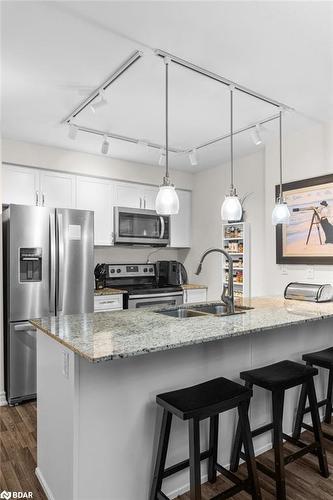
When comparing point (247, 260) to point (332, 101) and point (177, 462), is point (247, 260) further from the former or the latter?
point (177, 462)

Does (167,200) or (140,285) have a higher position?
(167,200)

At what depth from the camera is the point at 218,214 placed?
4520mm

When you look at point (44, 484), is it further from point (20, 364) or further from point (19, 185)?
point (19, 185)

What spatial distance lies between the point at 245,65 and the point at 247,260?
226cm

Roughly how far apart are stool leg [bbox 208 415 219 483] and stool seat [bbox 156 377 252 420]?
1.00ft

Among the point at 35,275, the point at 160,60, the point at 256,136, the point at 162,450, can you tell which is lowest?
the point at 162,450

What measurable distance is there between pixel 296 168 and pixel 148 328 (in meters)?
2.43

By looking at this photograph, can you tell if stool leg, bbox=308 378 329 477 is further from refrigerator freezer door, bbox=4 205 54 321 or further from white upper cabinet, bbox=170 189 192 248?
white upper cabinet, bbox=170 189 192 248

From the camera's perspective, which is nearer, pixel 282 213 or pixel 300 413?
pixel 300 413

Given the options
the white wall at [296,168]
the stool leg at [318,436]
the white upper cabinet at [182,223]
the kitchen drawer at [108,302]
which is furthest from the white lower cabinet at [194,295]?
the stool leg at [318,436]

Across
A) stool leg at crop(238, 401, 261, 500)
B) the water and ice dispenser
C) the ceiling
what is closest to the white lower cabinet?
the water and ice dispenser

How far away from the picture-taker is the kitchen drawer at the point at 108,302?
3.71m

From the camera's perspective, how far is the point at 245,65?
2207 mm

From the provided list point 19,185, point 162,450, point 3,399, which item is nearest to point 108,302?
point 3,399
